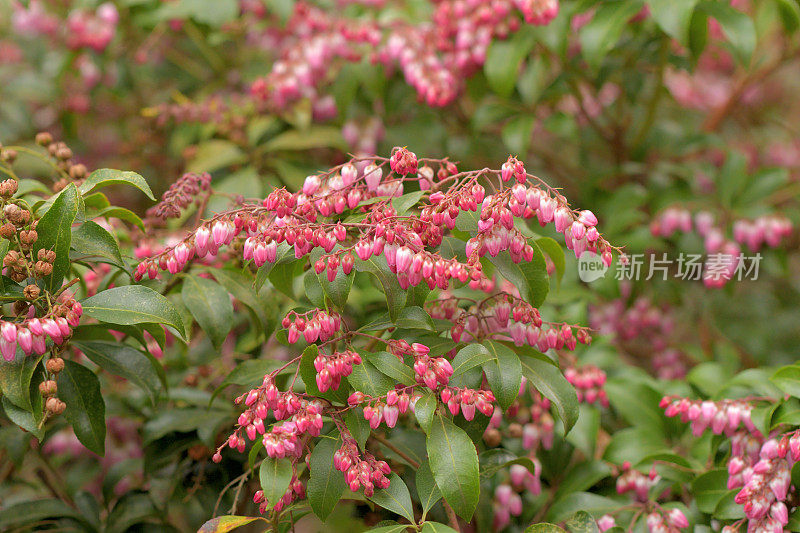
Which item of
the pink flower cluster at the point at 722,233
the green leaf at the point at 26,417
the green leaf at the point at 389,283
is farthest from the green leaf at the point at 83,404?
the pink flower cluster at the point at 722,233

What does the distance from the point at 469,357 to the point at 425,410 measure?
11 centimetres

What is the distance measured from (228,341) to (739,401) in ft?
4.87

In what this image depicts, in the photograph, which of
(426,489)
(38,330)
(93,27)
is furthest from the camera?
(93,27)

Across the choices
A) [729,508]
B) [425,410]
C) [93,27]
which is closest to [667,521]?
[729,508]

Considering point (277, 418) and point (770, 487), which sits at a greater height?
point (277, 418)

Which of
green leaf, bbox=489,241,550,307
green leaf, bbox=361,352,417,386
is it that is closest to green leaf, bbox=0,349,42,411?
green leaf, bbox=361,352,417,386

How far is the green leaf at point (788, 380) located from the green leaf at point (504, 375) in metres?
0.51

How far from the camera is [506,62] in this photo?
1985 mm

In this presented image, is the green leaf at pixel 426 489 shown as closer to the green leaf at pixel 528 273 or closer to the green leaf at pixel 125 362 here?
the green leaf at pixel 528 273

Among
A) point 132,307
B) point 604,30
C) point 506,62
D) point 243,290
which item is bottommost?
point 243,290

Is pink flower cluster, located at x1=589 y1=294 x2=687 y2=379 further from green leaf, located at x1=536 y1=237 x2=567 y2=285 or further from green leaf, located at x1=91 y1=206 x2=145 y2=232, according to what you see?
green leaf, located at x1=91 y1=206 x2=145 y2=232

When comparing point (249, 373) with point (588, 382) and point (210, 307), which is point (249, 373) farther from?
point (588, 382)

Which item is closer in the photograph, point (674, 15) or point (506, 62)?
point (674, 15)

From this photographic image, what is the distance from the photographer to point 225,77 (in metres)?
2.50
